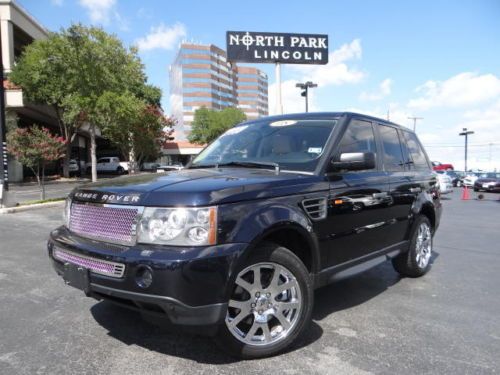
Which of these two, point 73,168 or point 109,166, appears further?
point 109,166

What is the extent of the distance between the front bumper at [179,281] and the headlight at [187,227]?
0.17 ft

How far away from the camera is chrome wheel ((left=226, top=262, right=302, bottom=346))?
3.19m

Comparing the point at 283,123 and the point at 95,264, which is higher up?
the point at 283,123

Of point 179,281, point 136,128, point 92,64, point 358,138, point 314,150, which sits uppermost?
point 92,64

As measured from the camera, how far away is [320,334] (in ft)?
12.4

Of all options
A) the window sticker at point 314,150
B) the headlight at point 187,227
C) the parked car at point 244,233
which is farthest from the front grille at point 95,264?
the window sticker at point 314,150

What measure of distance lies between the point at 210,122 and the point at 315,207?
3075 inches

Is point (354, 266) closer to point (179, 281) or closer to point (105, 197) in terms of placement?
point (179, 281)

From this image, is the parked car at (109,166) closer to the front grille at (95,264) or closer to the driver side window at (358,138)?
the driver side window at (358,138)

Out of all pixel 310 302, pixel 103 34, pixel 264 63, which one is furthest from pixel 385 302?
pixel 264 63

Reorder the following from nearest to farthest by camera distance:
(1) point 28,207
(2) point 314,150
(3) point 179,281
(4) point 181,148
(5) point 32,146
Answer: (3) point 179,281 < (2) point 314,150 < (1) point 28,207 < (5) point 32,146 < (4) point 181,148

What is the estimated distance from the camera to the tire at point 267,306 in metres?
3.17

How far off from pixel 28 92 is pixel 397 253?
30.1 meters

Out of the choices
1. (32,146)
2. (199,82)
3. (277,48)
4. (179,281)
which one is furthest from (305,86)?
(199,82)
